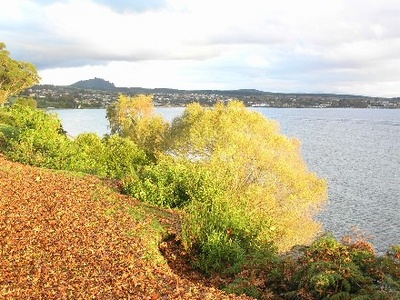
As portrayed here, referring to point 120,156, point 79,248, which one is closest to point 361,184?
point 120,156

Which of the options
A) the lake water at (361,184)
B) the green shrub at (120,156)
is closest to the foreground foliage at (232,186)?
the green shrub at (120,156)

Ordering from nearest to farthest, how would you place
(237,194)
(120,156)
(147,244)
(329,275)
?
(329,275) → (147,244) → (237,194) → (120,156)

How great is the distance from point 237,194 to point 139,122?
40.3m

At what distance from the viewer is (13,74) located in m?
66.6

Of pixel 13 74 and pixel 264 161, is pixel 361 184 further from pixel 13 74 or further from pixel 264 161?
pixel 13 74

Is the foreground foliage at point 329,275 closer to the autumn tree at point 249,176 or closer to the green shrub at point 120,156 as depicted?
the autumn tree at point 249,176

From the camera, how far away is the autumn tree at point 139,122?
54531 millimetres

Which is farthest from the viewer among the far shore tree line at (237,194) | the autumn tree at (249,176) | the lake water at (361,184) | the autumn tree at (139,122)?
the autumn tree at (139,122)

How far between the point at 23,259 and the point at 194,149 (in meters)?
27.2

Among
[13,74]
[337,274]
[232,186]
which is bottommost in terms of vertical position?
[232,186]

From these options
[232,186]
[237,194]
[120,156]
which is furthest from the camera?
[120,156]

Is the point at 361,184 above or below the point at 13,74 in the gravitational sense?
below

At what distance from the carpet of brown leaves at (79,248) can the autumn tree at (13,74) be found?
171ft

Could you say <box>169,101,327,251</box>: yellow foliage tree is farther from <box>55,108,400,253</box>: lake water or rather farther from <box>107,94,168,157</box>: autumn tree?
<box>107,94,168,157</box>: autumn tree
